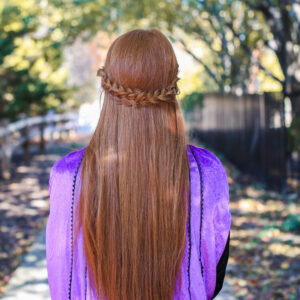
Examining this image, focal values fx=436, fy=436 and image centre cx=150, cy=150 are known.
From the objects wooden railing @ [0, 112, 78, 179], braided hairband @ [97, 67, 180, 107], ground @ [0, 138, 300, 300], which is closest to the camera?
braided hairband @ [97, 67, 180, 107]

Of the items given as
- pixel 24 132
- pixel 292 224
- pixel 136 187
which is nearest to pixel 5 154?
pixel 24 132

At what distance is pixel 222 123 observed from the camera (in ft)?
40.6

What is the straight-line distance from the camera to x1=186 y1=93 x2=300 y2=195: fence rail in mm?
7551

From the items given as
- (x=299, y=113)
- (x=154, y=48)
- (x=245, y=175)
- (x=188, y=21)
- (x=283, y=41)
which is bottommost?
(x=245, y=175)

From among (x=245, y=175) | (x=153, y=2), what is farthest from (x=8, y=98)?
(x=245, y=175)

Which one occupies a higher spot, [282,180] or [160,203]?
[160,203]

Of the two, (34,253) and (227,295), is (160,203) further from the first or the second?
(34,253)

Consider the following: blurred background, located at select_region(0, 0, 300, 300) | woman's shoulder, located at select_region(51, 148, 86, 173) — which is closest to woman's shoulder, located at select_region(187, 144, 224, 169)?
woman's shoulder, located at select_region(51, 148, 86, 173)

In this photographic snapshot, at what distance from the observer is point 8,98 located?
1027 centimetres

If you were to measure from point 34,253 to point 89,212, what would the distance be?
12.4 feet

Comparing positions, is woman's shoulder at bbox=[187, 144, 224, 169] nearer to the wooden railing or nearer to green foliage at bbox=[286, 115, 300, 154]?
green foliage at bbox=[286, 115, 300, 154]

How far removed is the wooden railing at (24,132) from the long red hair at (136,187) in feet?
26.1

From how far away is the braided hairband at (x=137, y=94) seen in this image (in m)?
1.62

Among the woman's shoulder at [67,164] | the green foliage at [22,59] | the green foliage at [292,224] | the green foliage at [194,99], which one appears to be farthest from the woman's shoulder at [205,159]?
the green foliage at [194,99]
